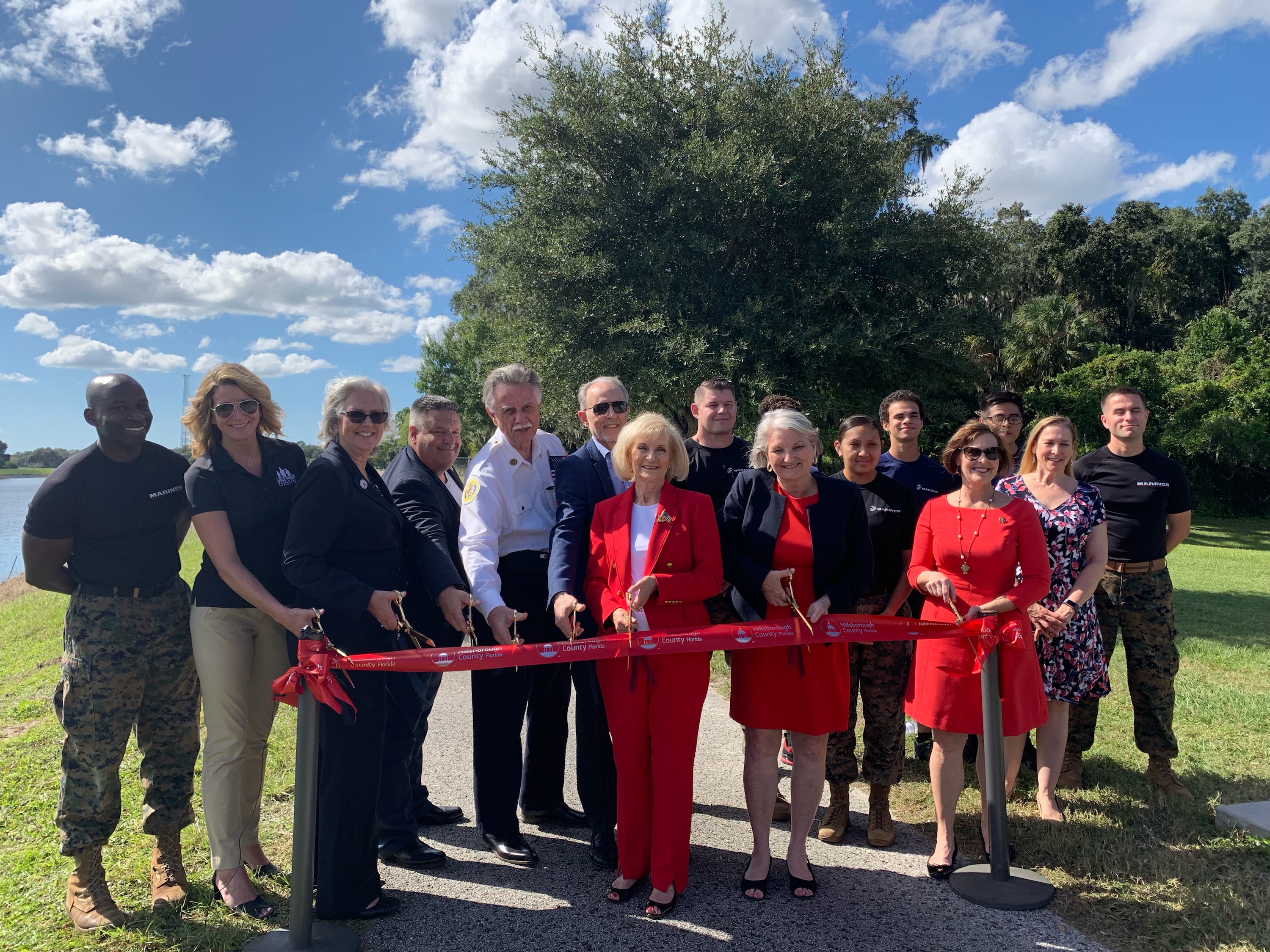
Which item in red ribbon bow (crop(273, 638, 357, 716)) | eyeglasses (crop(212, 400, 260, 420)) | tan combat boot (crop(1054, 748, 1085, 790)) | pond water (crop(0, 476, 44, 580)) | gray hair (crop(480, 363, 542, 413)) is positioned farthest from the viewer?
pond water (crop(0, 476, 44, 580))

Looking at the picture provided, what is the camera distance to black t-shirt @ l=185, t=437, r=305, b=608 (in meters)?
3.46

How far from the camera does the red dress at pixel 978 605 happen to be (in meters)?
3.75

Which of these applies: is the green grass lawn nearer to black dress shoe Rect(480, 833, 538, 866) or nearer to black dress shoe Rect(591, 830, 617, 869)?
black dress shoe Rect(480, 833, 538, 866)

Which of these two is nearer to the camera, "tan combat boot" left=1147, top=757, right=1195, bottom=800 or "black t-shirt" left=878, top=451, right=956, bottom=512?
"tan combat boot" left=1147, top=757, right=1195, bottom=800

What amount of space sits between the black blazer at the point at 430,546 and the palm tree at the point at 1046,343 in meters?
27.7

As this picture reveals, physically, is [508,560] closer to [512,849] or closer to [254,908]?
[512,849]

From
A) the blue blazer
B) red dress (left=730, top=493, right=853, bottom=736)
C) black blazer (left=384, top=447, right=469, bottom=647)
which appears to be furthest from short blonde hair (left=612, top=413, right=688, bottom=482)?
black blazer (left=384, top=447, right=469, bottom=647)

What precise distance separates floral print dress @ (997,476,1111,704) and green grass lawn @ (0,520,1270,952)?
0.71 metres

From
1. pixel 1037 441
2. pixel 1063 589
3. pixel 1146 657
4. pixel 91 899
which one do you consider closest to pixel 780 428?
pixel 1037 441

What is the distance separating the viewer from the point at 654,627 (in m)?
3.49

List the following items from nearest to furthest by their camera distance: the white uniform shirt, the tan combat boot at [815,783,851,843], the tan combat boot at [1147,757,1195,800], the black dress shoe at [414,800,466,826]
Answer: the white uniform shirt < the tan combat boot at [815,783,851,843] < the black dress shoe at [414,800,466,826] < the tan combat boot at [1147,757,1195,800]

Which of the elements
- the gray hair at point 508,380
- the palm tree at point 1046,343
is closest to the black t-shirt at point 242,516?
the gray hair at point 508,380

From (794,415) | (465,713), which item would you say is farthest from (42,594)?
(794,415)

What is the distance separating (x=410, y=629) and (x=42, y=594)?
57.2 feet
